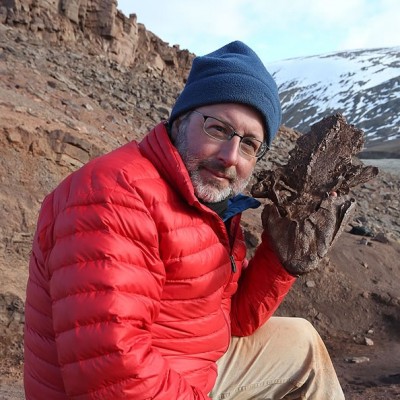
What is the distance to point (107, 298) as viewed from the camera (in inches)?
67.0

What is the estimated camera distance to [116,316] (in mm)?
1694

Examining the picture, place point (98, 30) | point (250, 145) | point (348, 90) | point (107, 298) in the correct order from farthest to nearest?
point (348, 90) < point (98, 30) < point (250, 145) < point (107, 298)

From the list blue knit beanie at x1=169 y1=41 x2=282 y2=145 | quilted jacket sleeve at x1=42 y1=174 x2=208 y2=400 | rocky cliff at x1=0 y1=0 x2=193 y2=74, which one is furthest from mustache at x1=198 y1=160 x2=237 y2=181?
rocky cliff at x1=0 y1=0 x2=193 y2=74

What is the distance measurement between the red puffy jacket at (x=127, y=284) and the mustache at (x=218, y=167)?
0.59 feet

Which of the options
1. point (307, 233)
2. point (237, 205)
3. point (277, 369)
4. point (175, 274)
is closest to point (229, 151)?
point (237, 205)

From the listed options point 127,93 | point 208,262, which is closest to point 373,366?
point 208,262

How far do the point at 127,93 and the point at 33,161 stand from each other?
36.9ft

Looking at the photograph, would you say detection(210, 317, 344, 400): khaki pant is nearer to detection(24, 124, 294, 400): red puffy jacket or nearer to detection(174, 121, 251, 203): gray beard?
detection(24, 124, 294, 400): red puffy jacket

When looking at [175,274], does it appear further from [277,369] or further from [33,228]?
[33,228]

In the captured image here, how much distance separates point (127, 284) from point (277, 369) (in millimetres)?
1348

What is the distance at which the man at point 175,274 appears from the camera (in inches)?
67.6

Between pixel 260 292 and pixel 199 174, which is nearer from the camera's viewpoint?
pixel 199 174

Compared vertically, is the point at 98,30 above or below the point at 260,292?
above

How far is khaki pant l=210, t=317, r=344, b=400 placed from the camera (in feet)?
8.83
